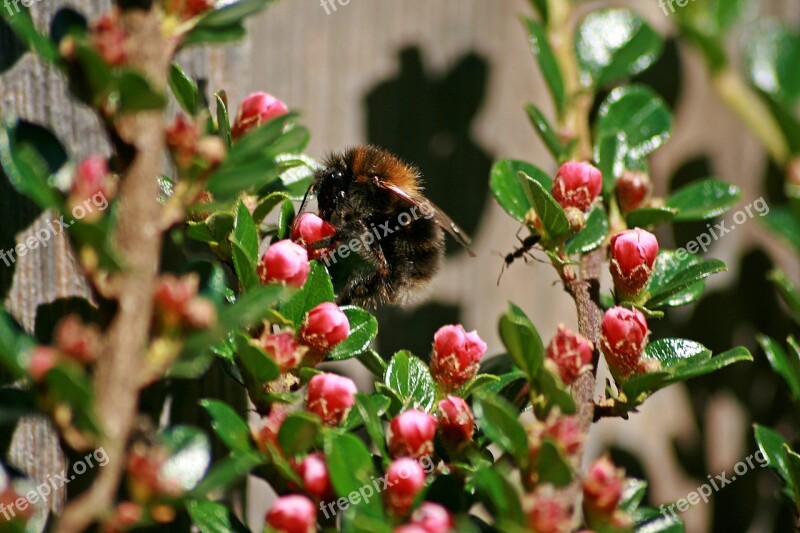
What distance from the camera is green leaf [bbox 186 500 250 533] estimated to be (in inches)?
40.9

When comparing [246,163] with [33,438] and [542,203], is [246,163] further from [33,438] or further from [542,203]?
[33,438]

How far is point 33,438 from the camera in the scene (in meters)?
1.22

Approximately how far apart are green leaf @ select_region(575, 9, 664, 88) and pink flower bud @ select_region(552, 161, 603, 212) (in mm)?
376

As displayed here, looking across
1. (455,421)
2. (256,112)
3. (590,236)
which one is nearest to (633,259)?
(590,236)

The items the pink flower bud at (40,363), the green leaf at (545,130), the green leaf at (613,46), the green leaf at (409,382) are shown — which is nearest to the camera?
the pink flower bud at (40,363)

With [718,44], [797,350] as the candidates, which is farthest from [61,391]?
[718,44]

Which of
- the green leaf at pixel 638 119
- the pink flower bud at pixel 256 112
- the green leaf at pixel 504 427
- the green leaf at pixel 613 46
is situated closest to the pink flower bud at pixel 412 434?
the green leaf at pixel 504 427

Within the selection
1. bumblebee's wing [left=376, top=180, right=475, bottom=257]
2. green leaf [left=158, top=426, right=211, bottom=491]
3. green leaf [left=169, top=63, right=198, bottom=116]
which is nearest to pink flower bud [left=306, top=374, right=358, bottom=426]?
green leaf [left=158, top=426, right=211, bottom=491]

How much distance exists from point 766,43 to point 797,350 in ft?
2.62

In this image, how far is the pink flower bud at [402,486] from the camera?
3.26 ft

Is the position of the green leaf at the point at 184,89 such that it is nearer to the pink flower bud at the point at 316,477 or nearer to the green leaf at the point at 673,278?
the pink flower bud at the point at 316,477

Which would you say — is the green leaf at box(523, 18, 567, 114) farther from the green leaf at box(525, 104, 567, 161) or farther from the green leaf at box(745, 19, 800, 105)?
the green leaf at box(745, 19, 800, 105)

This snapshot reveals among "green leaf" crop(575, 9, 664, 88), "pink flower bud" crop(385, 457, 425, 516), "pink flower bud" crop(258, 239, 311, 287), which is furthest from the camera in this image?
"green leaf" crop(575, 9, 664, 88)

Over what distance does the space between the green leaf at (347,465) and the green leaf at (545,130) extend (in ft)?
2.23
